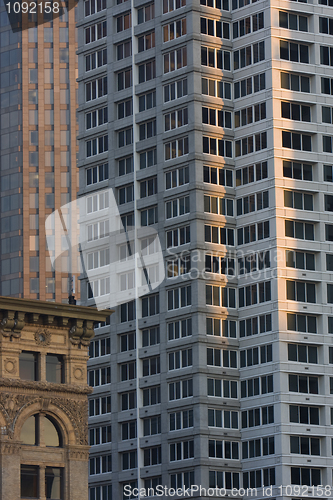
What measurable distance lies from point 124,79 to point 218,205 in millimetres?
18613

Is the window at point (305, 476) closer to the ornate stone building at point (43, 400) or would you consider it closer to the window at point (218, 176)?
the window at point (218, 176)

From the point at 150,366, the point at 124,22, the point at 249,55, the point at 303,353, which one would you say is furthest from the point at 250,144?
the point at 150,366

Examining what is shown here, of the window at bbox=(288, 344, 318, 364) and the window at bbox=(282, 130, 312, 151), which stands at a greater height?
the window at bbox=(282, 130, 312, 151)

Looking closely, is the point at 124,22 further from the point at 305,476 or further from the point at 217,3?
the point at 305,476

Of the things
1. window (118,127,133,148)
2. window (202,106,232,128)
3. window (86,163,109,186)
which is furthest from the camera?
window (86,163,109,186)

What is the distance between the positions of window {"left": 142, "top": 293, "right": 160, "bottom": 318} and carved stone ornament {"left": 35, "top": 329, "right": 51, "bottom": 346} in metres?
48.5

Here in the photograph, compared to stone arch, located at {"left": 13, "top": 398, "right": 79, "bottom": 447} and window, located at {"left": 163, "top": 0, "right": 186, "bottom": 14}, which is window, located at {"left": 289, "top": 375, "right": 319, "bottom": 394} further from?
stone arch, located at {"left": 13, "top": 398, "right": 79, "bottom": 447}

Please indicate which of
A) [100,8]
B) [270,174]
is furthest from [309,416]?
[100,8]

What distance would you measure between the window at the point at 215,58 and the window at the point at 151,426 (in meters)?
35.8

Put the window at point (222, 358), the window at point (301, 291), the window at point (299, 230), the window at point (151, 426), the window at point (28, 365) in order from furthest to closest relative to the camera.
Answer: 1. the window at point (151, 426)
2. the window at point (299, 230)
3. the window at point (222, 358)
4. the window at point (301, 291)
5. the window at point (28, 365)


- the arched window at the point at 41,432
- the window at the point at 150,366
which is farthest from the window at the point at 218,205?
the arched window at the point at 41,432

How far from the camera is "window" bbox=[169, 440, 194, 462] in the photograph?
A: 131750mm

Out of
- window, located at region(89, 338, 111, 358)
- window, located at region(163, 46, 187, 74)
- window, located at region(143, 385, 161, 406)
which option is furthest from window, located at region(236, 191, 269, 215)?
window, located at region(143, 385, 161, 406)

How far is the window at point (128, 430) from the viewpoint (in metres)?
138
